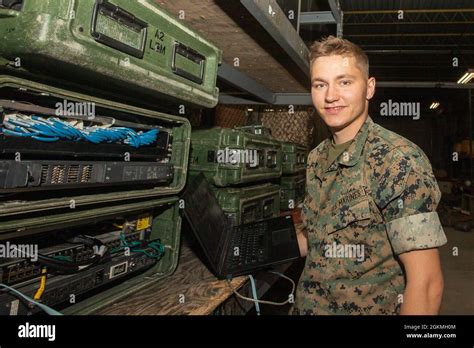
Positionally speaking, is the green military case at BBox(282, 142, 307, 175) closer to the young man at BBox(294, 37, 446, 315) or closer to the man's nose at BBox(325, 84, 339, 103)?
the young man at BBox(294, 37, 446, 315)

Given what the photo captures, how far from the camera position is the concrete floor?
4.02 meters

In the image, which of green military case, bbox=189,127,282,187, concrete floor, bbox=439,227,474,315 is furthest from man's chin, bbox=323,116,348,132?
concrete floor, bbox=439,227,474,315

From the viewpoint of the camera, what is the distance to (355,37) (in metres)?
8.46

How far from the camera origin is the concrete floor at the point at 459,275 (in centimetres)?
402

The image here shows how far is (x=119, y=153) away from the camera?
138cm

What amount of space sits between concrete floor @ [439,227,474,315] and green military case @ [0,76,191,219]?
3924 millimetres

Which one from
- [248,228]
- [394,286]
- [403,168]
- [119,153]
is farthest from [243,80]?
[394,286]

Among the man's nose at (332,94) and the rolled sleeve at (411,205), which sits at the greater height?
the man's nose at (332,94)

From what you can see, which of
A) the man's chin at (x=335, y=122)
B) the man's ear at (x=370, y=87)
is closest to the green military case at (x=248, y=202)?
the man's chin at (x=335, y=122)

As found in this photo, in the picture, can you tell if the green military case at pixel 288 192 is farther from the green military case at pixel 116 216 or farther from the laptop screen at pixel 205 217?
the green military case at pixel 116 216

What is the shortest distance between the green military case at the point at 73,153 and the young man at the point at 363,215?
0.76 meters

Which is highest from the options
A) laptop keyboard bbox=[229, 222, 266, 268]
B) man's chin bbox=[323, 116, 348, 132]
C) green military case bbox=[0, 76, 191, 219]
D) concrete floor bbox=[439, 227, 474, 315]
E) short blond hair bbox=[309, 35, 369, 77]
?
short blond hair bbox=[309, 35, 369, 77]
